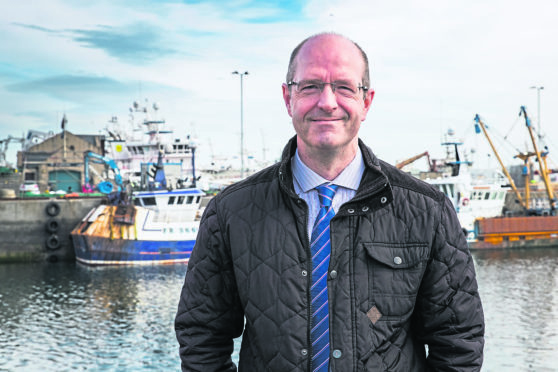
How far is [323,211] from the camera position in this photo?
248cm

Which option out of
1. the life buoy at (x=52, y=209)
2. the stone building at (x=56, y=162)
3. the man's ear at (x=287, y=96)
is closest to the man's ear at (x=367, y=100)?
the man's ear at (x=287, y=96)

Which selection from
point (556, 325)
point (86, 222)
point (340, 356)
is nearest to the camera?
point (340, 356)

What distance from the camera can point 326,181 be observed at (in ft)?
8.16

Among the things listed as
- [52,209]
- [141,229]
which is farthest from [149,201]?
[52,209]

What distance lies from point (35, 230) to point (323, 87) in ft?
112

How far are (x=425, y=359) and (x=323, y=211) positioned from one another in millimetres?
761

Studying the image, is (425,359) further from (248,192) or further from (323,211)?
(248,192)

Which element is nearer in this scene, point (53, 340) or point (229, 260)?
point (229, 260)

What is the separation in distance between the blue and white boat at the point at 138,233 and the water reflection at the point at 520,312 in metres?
15.1

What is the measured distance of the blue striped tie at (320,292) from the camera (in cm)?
238

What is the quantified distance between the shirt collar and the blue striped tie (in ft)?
0.39

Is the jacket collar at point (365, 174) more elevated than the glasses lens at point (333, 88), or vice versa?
the glasses lens at point (333, 88)

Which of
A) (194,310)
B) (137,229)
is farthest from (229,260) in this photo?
(137,229)

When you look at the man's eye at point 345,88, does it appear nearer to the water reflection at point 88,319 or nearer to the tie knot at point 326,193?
the tie knot at point 326,193
